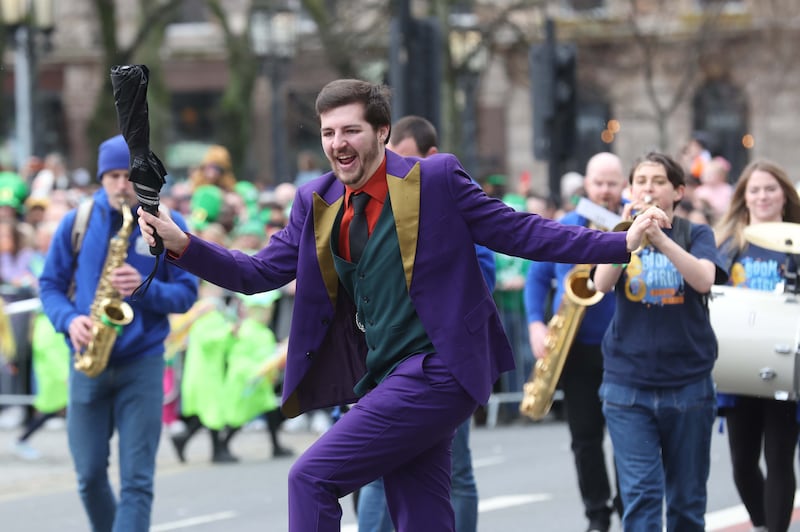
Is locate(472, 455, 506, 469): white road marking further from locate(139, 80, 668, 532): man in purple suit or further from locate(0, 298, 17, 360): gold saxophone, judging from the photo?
locate(139, 80, 668, 532): man in purple suit

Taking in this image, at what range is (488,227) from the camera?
548cm

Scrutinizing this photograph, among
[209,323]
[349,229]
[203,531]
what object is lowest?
[203,531]

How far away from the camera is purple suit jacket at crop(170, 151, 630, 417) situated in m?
5.35

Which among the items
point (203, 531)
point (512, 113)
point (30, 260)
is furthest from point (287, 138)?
point (203, 531)

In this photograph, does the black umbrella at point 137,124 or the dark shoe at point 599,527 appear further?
the dark shoe at point 599,527

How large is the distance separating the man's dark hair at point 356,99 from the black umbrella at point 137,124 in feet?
2.04

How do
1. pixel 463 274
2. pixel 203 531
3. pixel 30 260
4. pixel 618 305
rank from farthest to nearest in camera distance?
pixel 30 260 < pixel 203 531 < pixel 618 305 < pixel 463 274

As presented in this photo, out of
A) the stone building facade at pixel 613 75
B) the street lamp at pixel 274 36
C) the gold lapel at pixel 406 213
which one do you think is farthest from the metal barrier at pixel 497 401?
the stone building facade at pixel 613 75

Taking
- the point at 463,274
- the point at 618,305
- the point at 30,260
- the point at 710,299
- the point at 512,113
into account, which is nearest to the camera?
the point at 463,274

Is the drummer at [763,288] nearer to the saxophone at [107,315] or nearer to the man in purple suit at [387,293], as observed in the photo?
Answer: the man in purple suit at [387,293]

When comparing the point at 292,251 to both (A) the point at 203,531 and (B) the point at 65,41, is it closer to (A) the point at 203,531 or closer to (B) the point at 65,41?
(A) the point at 203,531

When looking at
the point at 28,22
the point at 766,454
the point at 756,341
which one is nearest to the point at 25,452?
the point at 766,454

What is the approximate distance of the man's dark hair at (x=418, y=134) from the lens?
24.9ft

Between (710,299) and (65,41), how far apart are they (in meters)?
37.9
